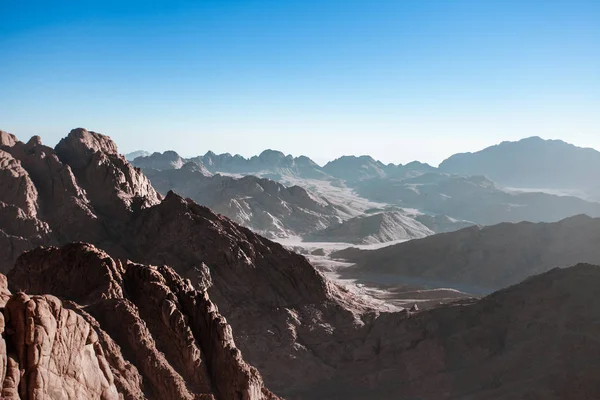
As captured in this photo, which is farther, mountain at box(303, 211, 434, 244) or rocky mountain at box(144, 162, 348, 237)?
rocky mountain at box(144, 162, 348, 237)

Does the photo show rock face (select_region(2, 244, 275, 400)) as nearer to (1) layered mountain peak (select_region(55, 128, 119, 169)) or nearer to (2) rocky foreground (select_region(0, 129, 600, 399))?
(2) rocky foreground (select_region(0, 129, 600, 399))

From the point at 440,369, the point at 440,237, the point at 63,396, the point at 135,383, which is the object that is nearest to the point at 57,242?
the point at 440,369

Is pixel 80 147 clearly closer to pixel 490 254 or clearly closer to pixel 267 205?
pixel 490 254

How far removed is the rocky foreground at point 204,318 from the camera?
15.6 m

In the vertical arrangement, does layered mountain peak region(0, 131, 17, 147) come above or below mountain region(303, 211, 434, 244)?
above

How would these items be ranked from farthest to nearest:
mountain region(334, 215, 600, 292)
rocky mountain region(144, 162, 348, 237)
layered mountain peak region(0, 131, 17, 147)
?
rocky mountain region(144, 162, 348, 237), mountain region(334, 215, 600, 292), layered mountain peak region(0, 131, 17, 147)

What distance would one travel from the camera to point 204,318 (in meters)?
21.2

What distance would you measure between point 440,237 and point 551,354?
6692 cm

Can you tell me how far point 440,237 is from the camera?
344 ft

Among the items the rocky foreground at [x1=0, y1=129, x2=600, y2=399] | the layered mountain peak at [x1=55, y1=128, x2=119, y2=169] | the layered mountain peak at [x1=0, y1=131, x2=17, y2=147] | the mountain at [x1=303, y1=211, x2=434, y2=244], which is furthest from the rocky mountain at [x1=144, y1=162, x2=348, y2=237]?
the rocky foreground at [x1=0, y1=129, x2=600, y2=399]

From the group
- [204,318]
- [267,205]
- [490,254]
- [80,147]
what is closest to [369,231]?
[267,205]

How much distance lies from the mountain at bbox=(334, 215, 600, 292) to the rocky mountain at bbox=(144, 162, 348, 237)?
44.4m

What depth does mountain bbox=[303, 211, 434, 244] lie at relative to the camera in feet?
464

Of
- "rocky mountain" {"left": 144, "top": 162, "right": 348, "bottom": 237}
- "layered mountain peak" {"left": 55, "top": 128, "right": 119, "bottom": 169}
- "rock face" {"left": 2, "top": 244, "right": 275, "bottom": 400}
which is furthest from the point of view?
"rocky mountain" {"left": 144, "top": 162, "right": 348, "bottom": 237}
